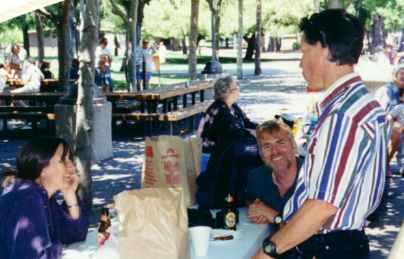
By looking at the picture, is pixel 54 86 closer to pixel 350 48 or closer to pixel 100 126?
pixel 100 126

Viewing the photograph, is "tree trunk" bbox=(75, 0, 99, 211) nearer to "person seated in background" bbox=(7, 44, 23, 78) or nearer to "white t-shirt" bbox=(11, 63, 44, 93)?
"white t-shirt" bbox=(11, 63, 44, 93)

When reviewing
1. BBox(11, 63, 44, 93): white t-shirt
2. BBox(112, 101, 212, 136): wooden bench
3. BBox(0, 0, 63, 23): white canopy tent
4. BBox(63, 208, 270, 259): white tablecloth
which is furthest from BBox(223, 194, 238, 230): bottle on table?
BBox(11, 63, 44, 93): white t-shirt

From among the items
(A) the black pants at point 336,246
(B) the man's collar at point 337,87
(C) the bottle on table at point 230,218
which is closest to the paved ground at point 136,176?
(C) the bottle on table at point 230,218

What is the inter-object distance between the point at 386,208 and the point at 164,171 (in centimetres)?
463

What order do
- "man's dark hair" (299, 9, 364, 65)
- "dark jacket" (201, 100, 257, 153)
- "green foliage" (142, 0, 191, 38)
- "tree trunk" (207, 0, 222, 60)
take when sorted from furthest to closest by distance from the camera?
"green foliage" (142, 0, 191, 38)
"tree trunk" (207, 0, 222, 60)
"dark jacket" (201, 100, 257, 153)
"man's dark hair" (299, 9, 364, 65)

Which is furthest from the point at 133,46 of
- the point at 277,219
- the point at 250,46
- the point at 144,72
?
the point at 250,46

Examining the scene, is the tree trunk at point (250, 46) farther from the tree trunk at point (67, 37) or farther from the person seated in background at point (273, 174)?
the person seated in background at point (273, 174)

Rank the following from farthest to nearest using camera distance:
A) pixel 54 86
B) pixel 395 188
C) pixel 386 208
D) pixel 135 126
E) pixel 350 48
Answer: pixel 54 86 → pixel 135 126 → pixel 395 188 → pixel 386 208 → pixel 350 48

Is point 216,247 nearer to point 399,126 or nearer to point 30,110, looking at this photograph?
point 399,126

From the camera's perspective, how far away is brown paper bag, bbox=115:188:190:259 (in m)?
2.97

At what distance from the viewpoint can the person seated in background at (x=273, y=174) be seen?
4.04m

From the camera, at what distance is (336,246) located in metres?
2.72

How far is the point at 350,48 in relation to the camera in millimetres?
2592

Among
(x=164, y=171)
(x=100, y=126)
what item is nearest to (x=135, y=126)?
(x=100, y=126)
